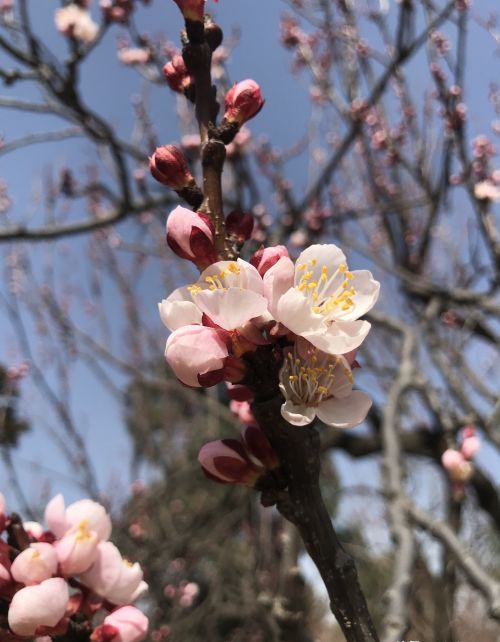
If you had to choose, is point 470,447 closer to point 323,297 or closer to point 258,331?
point 323,297

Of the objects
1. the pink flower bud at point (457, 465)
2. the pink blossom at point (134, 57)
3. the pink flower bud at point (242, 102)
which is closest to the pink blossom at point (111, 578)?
the pink flower bud at point (242, 102)

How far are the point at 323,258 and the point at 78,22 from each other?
2.84 metres

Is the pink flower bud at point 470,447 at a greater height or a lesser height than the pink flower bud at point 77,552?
lesser

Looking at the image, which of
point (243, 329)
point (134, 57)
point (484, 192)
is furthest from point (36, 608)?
point (134, 57)

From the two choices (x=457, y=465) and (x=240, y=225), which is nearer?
(x=240, y=225)

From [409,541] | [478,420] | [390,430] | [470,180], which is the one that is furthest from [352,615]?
[470,180]

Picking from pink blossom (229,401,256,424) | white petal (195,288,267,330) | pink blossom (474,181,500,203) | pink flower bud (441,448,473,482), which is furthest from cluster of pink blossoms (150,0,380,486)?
pink blossom (474,181,500,203)

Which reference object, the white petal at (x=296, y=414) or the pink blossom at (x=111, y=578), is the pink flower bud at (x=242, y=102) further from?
the pink blossom at (x=111, y=578)

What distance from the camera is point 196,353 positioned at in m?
0.56

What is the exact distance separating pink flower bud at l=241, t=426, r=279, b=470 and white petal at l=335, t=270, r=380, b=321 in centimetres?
17

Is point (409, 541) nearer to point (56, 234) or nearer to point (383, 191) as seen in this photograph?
point (56, 234)

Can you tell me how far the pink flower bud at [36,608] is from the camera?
0.60 m

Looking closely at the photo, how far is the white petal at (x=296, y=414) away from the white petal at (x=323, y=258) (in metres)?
0.20

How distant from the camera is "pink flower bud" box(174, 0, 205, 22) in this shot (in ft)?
2.22
